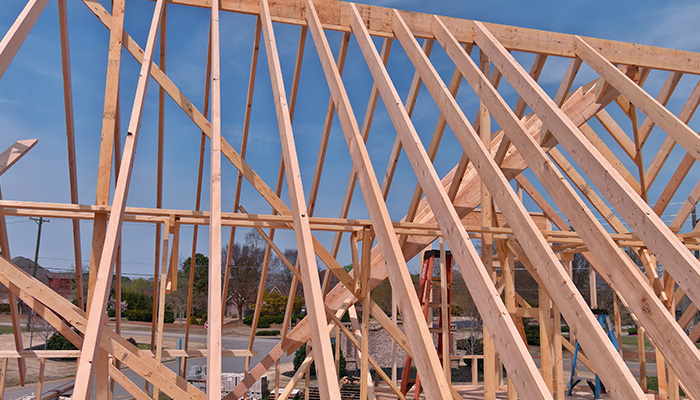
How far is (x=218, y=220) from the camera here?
3.55 meters

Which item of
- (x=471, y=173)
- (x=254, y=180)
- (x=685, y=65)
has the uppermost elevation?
(x=685, y=65)

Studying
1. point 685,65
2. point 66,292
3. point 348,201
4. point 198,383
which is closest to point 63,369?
point 66,292

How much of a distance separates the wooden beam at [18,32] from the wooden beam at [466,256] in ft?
9.56

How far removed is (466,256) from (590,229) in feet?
3.88

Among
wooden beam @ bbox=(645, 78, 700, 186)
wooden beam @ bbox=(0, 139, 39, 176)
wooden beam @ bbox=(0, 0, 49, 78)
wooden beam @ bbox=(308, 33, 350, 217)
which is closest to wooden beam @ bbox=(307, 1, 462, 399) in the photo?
wooden beam @ bbox=(308, 33, 350, 217)

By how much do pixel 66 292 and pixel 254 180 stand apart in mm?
26258

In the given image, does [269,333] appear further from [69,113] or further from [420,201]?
[69,113]

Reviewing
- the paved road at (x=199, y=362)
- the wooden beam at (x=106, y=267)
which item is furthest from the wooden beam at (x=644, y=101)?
the paved road at (x=199, y=362)

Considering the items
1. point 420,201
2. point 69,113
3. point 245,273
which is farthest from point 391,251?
point 245,273

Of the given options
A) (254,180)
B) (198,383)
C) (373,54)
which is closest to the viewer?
(373,54)

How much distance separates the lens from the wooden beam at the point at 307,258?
287 centimetres

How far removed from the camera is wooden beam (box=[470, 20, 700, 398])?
3275 millimetres

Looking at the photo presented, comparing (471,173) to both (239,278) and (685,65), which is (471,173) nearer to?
(685,65)

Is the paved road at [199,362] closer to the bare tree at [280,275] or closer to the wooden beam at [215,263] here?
the bare tree at [280,275]
